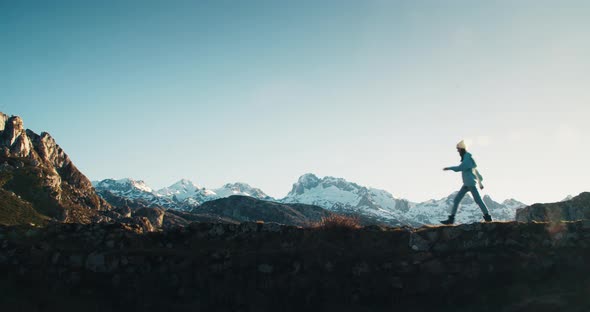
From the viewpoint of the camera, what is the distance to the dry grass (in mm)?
13898

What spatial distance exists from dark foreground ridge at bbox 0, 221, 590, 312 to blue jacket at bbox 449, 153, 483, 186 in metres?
2.43

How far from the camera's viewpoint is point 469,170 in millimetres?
15086

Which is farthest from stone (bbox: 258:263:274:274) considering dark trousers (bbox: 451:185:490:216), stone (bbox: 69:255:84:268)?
dark trousers (bbox: 451:185:490:216)

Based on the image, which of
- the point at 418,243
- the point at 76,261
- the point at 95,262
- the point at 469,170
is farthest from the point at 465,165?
the point at 76,261

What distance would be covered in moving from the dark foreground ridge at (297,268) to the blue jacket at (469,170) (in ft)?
7.98

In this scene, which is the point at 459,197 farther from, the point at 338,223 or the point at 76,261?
the point at 76,261

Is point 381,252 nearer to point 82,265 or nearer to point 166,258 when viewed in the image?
point 166,258

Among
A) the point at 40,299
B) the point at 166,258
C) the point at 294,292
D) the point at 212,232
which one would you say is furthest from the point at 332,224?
the point at 40,299

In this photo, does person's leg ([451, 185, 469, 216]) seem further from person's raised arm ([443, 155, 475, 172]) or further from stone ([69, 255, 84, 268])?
stone ([69, 255, 84, 268])

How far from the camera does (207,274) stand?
41.9 ft

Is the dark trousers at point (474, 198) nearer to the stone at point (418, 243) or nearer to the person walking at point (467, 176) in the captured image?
the person walking at point (467, 176)

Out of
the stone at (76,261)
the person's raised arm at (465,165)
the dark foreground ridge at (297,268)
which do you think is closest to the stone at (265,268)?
the dark foreground ridge at (297,268)

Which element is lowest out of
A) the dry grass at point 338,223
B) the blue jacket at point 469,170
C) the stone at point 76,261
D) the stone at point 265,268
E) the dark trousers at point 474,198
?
the stone at point 76,261

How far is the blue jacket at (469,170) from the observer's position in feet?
49.0
